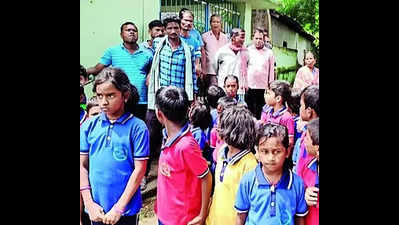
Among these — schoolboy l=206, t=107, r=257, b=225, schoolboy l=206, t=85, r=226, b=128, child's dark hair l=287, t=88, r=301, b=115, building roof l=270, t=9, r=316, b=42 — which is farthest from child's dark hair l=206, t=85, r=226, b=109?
building roof l=270, t=9, r=316, b=42

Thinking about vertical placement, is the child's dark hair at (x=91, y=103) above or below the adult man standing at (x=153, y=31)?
below

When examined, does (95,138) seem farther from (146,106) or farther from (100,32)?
(100,32)

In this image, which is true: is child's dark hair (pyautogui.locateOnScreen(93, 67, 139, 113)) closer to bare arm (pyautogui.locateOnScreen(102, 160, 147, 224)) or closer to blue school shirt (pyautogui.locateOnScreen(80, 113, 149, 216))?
blue school shirt (pyautogui.locateOnScreen(80, 113, 149, 216))

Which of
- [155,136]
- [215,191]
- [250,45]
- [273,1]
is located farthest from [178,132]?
[273,1]

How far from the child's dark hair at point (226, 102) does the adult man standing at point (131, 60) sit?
359 millimetres

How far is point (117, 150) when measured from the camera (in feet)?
9.67

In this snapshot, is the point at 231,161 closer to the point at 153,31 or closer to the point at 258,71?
the point at 258,71

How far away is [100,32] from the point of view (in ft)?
9.71

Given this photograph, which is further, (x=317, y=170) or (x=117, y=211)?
(x=117, y=211)

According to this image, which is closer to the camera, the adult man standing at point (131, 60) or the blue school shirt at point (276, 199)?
the blue school shirt at point (276, 199)

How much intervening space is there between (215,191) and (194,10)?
34.2 inches

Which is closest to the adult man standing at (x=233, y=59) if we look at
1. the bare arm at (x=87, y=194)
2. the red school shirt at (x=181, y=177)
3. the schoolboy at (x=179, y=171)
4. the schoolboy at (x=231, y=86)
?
the schoolboy at (x=231, y=86)

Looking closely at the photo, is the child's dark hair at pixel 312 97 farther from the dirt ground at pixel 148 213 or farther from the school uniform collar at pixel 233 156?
the dirt ground at pixel 148 213

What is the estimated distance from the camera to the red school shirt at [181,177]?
290 centimetres
